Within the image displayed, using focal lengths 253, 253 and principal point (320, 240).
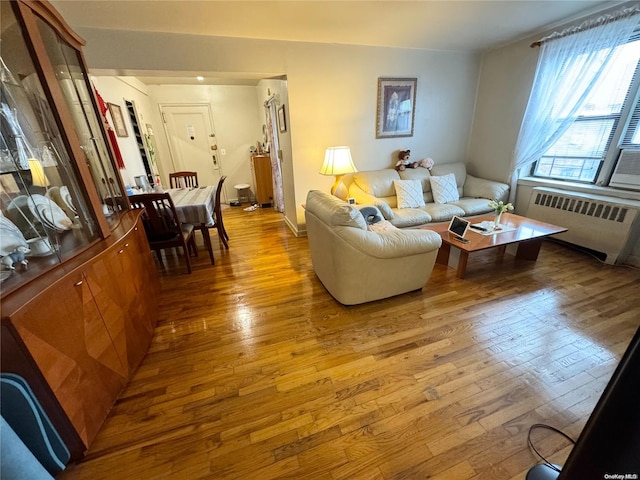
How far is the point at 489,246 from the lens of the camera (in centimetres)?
232

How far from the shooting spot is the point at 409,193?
3.46 metres

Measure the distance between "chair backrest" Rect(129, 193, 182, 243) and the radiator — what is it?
14.0 ft

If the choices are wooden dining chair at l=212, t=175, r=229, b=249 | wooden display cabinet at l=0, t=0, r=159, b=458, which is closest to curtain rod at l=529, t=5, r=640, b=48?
wooden dining chair at l=212, t=175, r=229, b=249

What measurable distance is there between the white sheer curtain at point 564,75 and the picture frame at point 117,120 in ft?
17.3

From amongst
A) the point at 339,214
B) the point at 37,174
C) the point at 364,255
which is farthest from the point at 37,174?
the point at 364,255

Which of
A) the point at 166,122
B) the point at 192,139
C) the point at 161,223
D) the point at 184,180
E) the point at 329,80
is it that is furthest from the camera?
the point at 192,139

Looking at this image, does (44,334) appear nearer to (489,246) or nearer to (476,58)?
(489,246)

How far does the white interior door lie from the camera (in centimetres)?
536

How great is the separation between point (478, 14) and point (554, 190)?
2.16 metres

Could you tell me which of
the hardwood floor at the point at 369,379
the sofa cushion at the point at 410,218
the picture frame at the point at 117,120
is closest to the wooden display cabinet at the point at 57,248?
the hardwood floor at the point at 369,379

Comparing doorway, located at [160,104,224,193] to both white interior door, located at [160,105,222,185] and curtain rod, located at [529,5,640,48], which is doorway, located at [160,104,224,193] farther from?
curtain rod, located at [529,5,640,48]

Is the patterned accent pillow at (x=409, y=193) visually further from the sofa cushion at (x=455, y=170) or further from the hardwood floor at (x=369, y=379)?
the hardwood floor at (x=369, y=379)

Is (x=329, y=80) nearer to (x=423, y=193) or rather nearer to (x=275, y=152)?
(x=275, y=152)

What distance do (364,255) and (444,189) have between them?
238 centimetres
